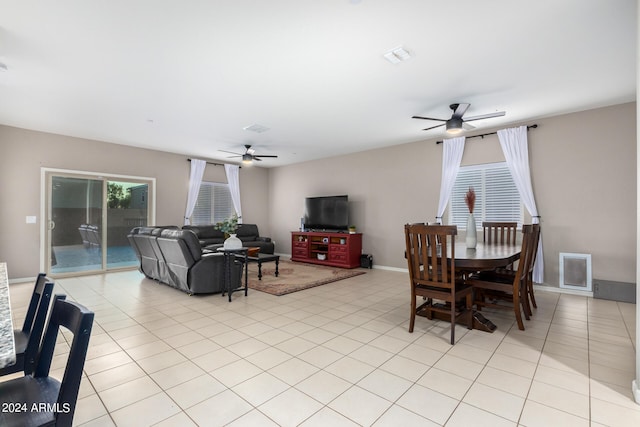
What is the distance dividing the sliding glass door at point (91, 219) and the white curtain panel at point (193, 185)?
34.9 inches

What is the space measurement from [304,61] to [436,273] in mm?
2573

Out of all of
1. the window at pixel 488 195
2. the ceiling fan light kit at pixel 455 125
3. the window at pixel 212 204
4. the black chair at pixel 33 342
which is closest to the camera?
the black chair at pixel 33 342

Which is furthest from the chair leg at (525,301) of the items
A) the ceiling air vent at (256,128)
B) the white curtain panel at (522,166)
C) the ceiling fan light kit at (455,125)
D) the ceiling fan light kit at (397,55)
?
the ceiling air vent at (256,128)

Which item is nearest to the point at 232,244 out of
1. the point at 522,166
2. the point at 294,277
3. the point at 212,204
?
the point at 294,277

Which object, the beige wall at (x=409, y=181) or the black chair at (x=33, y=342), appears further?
the beige wall at (x=409, y=181)

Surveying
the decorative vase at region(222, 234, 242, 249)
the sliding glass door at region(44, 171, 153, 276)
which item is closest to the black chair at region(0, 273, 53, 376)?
the decorative vase at region(222, 234, 242, 249)

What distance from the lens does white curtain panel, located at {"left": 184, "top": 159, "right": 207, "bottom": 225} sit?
7707mm

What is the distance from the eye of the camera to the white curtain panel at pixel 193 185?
25.3 feet

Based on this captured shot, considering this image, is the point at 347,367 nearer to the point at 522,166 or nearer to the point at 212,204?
the point at 522,166

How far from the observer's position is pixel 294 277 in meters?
5.89

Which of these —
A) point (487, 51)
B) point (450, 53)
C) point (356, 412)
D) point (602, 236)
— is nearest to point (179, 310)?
point (356, 412)

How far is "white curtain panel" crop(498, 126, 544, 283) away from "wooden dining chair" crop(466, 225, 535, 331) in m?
1.35

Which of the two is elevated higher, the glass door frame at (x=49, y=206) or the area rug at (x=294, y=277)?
the glass door frame at (x=49, y=206)

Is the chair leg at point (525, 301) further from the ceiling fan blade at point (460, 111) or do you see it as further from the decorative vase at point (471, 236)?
the ceiling fan blade at point (460, 111)
